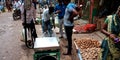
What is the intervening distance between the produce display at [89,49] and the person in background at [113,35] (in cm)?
210

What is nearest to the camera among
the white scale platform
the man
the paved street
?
the white scale platform

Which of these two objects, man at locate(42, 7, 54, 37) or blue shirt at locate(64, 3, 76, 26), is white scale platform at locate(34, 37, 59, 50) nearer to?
blue shirt at locate(64, 3, 76, 26)

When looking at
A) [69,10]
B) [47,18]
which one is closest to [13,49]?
[47,18]

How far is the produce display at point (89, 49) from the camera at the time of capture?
7074mm

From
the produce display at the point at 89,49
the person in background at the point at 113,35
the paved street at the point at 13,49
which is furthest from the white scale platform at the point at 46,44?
the paved street at the point at 13,49

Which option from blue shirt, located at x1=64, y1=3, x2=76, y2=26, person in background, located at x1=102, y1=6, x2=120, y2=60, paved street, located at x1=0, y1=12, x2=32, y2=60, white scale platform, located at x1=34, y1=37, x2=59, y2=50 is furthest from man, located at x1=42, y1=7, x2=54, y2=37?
person in background, located at x1=102, y1=6, x2=120, y2=60

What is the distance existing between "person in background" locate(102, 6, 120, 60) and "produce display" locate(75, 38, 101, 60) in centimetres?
210

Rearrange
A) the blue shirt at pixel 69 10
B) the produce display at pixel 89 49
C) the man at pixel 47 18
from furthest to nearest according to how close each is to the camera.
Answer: the man at pixel 47 18
the blue shirt at pixel 69 10
the produce display at pixel 89 49

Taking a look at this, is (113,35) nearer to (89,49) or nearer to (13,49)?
(89,49)

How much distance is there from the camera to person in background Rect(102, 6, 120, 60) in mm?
4543

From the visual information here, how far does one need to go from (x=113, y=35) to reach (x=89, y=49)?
3009 millimetres

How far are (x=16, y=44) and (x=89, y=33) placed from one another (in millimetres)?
3634

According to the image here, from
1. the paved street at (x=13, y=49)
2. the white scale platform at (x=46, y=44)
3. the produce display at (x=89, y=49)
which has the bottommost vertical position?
the paved street at (x=13, y=49)

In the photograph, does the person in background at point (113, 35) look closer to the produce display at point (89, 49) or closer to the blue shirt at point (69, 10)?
the produce display at point (89, 49)
